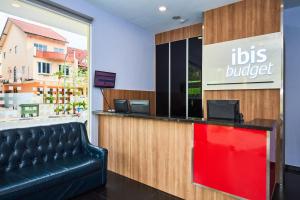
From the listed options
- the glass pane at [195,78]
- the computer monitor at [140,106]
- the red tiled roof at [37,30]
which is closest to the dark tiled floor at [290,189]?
the glass pane at [195,78]

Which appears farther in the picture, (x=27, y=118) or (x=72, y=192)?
(x=27, y=118)

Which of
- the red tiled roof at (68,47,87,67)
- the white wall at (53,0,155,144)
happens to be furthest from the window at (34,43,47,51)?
the white wall at (53,0,155,144)

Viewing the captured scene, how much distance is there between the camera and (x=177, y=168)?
257 cm

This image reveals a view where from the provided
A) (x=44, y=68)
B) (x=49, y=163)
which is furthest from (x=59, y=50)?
(x=49, y=163)

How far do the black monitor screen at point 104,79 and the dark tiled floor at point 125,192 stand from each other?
177 centimetres

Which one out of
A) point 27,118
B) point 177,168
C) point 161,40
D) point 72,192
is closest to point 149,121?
point 177,168

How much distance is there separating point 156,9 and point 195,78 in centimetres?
173

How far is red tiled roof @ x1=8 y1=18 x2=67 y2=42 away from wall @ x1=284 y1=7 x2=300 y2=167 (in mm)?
4183

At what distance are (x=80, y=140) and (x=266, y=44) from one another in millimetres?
3369

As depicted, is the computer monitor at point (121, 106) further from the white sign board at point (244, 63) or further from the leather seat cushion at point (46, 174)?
the white sign board at point (244, 63)

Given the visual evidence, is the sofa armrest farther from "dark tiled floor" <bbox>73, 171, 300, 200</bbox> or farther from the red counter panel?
the red counter panel

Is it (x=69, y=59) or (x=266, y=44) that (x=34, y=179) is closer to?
(x=69, y=59)

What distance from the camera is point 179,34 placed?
15.6 feet

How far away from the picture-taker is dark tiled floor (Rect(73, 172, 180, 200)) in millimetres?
2562
